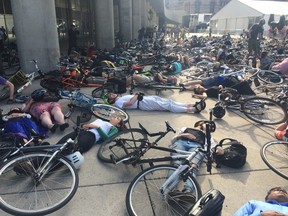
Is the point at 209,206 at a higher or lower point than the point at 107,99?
higher

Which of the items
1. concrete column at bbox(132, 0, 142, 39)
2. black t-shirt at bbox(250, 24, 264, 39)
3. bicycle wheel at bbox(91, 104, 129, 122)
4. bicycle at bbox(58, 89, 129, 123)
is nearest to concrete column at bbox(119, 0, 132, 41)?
concrete column at bbox(132, 0, 142, 39)

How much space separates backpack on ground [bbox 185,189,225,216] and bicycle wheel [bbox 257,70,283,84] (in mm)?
7343

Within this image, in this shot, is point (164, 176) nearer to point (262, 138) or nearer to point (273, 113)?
point (262, 138)

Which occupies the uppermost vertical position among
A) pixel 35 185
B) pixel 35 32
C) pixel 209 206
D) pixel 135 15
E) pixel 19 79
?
pixel 135 15

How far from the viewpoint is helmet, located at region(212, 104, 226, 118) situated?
5.84 metres

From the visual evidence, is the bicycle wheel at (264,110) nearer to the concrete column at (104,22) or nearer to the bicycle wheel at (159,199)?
the bicycle wheel at (159,199)

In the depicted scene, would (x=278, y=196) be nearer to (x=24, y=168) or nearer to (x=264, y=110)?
(x=24, y=168)

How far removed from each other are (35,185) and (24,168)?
26cm

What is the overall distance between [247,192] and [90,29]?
67.6 ft

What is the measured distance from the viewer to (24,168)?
10.6 ft

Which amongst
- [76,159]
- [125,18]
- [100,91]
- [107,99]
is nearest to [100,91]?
[100,91]

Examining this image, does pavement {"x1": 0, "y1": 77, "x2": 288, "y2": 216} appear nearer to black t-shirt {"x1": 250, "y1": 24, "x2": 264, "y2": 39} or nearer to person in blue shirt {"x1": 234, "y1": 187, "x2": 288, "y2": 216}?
person in blue shirt {"x1": 234, "y1": 187, "x2": 288, "y2": 216}

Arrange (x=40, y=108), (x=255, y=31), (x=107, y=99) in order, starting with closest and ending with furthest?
1. (x=40, y=108)
2. (x=107, y=99)
3. (x=255, y=31)

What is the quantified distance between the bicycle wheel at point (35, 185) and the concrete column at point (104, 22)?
14.6 meters
